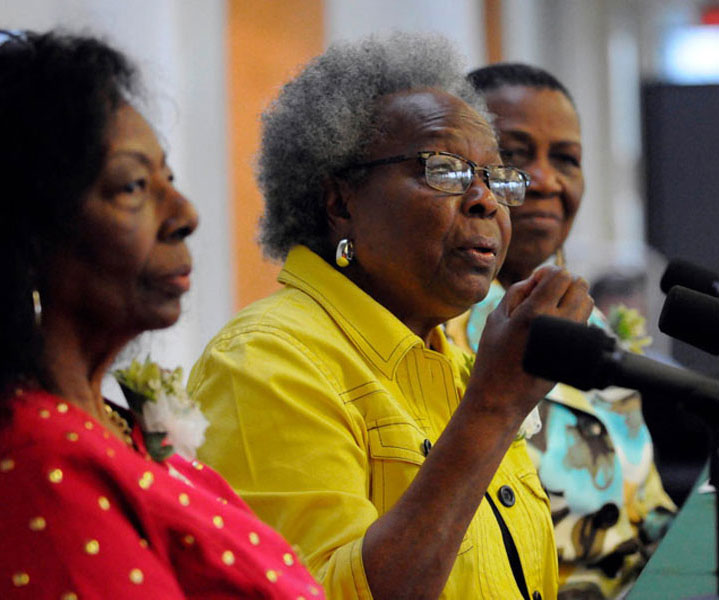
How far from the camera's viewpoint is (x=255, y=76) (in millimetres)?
5195

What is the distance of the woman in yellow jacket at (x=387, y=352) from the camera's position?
1.55 m

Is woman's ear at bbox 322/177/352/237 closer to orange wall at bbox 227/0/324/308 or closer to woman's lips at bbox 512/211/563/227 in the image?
woman's lips at bbox 512/211/563/227

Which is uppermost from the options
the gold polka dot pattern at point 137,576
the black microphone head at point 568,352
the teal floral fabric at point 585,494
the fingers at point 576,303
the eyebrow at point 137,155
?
the eyebrow at point 137,155

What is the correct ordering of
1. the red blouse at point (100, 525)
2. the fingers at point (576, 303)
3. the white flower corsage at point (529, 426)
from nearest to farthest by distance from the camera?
the red blouse at point (100, 525), the fingers at point (576, 303), the white flower corsage at point (529, 426)

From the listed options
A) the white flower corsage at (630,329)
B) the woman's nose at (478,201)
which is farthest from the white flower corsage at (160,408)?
the white flower corsage at (630,329)

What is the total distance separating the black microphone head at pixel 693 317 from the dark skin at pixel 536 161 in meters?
1.12

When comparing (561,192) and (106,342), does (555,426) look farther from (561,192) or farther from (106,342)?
(106,342)

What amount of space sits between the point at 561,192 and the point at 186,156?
2.15m

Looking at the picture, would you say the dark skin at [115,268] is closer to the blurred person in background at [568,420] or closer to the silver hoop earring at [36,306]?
the silver hoop earring at [36,306]

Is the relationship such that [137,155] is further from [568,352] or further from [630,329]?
[630,329]

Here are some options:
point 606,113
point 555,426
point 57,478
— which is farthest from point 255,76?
point 606,113

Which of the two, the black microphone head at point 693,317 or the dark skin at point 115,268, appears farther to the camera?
the black microphone head at point 693,317

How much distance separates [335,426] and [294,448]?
0.08 meters

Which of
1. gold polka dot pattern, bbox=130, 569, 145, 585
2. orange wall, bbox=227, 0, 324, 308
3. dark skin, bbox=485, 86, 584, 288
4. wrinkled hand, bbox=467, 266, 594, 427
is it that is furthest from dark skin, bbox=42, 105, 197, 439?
orange wall, bbox=227, 0, 324, 308
